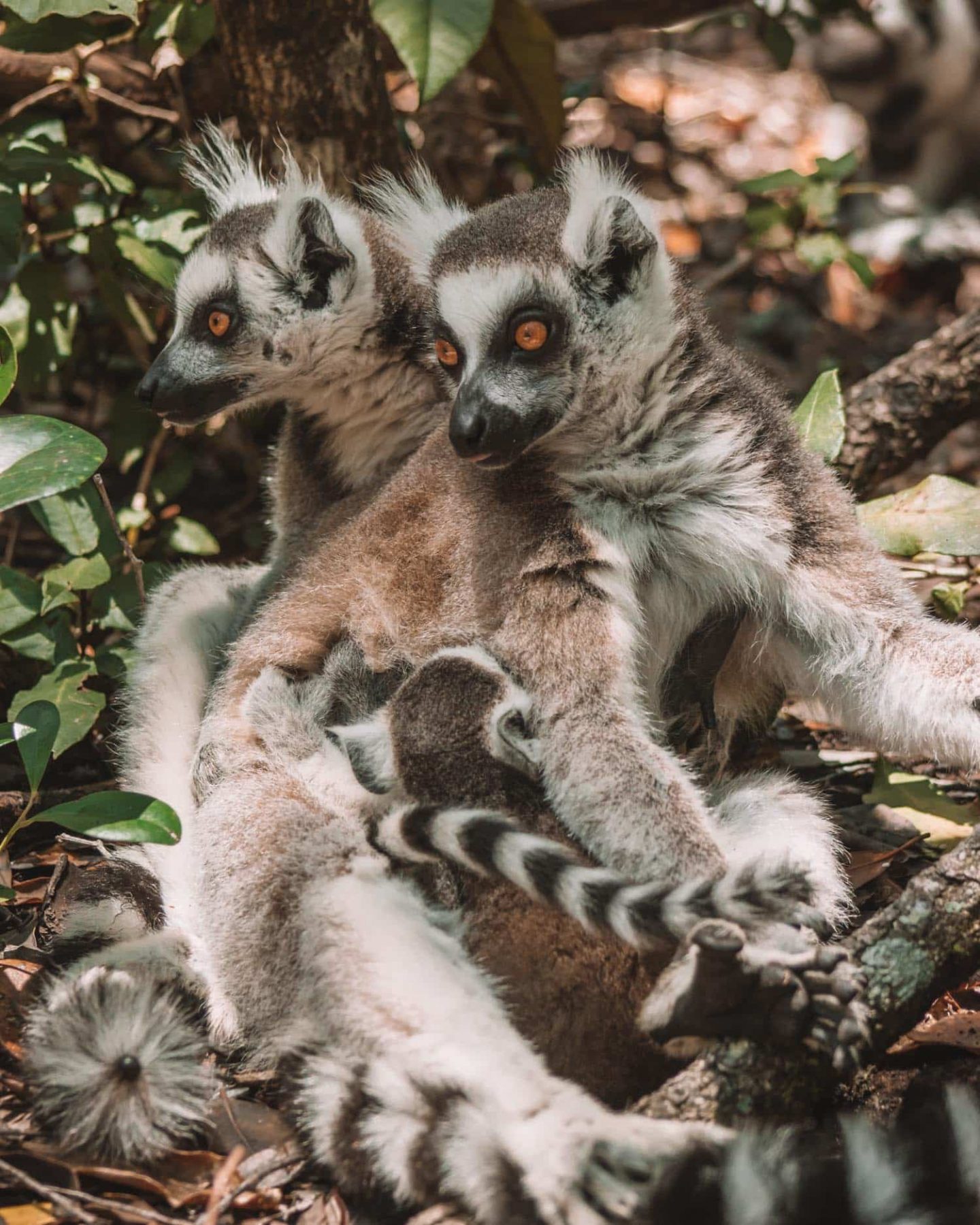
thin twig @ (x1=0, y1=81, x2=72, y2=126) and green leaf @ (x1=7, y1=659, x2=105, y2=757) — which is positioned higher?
thin twig @ (x1=0, y1=81, x2=72, y2=126)

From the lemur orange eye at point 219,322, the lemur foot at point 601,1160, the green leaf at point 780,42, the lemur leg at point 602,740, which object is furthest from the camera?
the green leaf at point 780,42

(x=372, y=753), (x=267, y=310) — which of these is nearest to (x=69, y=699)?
(x=372, y=753)

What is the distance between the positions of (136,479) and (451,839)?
3.98 m

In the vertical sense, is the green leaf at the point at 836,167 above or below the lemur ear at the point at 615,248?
below

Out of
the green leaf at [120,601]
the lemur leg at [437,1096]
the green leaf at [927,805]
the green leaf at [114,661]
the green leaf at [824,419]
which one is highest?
the green leaf at [824,419]

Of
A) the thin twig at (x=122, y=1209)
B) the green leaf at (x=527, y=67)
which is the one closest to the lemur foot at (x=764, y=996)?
the thin twig at (x=122, y=1209)

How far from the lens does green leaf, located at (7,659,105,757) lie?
4.25m

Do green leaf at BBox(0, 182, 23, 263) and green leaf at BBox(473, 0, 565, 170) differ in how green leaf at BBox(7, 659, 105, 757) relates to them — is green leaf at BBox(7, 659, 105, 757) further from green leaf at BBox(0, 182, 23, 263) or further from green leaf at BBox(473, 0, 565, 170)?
green leaf at BBox(473, 0, 565, 170)

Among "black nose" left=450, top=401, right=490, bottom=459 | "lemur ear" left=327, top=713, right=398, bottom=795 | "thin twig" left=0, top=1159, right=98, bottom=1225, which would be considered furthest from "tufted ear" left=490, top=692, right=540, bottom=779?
"thin twig" left=0, top=1159, right=98, bottom=1225

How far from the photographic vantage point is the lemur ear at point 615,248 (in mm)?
3777

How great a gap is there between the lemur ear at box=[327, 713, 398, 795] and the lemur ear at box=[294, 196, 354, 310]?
1671 mm

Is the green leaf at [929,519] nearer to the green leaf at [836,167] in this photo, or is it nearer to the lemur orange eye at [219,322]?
the green leaf at [836,167]

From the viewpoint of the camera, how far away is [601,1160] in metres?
2.62

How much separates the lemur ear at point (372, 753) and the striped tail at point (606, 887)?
1.10 feet
